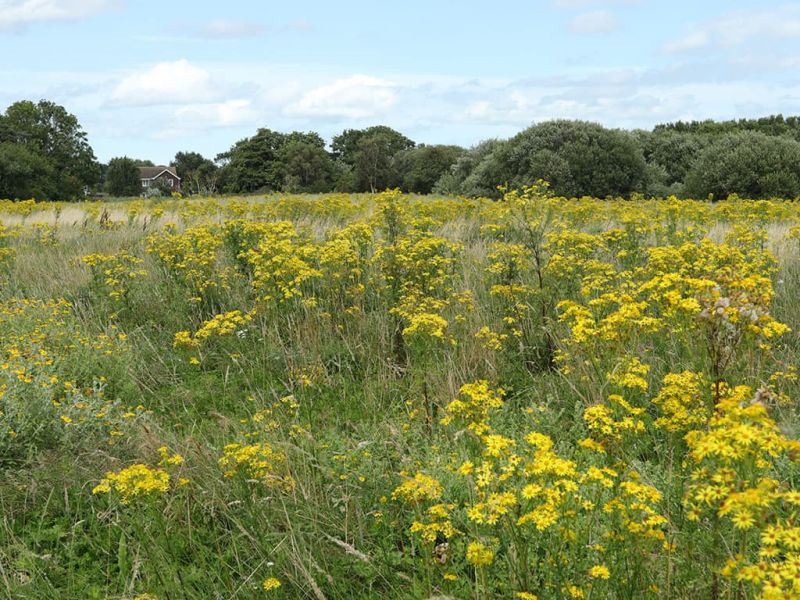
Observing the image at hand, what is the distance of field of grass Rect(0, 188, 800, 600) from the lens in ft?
7.38

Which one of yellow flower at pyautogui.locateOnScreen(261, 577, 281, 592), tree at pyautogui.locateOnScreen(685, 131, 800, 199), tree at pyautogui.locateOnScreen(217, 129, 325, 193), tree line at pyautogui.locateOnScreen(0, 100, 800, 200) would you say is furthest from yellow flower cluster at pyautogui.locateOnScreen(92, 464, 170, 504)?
tree at pyautogui.locateOnScreen(217, 129, 325, 193)

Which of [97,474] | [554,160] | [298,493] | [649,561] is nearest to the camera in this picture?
[649,561]

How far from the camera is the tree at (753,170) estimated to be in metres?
20.6

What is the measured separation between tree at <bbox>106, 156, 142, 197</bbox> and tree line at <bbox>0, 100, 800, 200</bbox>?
4.9 inches

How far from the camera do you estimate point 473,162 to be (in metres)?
26.3

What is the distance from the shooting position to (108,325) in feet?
21.8

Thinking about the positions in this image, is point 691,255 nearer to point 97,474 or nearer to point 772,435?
point 772,435

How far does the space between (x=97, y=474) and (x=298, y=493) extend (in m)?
1.26

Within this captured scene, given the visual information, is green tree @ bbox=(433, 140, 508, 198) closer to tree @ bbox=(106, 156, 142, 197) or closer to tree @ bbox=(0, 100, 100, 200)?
tree @ bbox=(0, 100, 100, 200)

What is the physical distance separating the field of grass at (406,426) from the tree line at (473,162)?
279 inches

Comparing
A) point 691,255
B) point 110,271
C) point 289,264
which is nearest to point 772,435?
point 691,255

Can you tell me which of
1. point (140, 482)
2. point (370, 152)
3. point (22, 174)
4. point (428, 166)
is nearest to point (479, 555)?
point (140, 482)

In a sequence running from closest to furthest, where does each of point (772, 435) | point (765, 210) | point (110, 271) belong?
1. point (772, 435)
2. point (110, 271)
3. point (765, 210)

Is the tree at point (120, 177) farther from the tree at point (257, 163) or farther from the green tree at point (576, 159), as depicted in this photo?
the green tree at point (576, 159)
